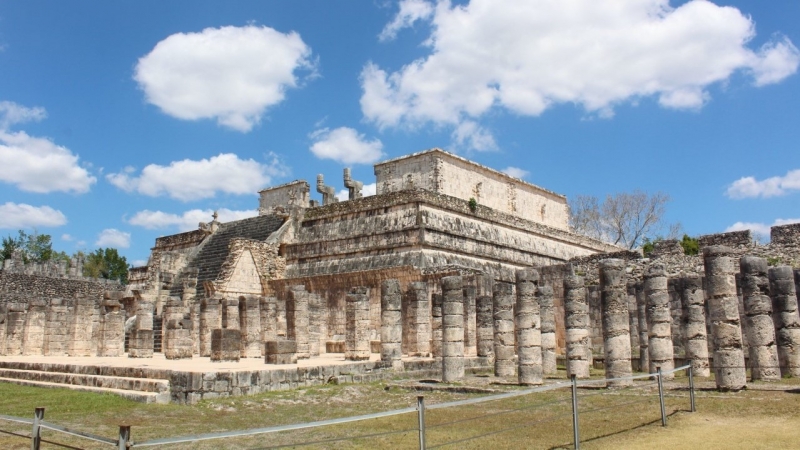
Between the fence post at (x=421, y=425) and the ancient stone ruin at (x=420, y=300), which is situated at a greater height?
the ancient stone ruin at (x=420, y=300)

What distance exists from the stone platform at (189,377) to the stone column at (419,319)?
4.03ft

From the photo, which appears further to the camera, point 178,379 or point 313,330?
point 313,330

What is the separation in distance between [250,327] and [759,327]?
12.3 metres

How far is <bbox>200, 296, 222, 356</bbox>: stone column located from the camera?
758 inches

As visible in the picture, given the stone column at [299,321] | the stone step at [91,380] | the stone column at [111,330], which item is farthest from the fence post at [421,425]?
the stone column at [111,330]

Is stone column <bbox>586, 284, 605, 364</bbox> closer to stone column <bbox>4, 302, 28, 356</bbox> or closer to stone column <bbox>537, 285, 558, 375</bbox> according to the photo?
stone column <bbox>537, 285, 558, 375</bbox>

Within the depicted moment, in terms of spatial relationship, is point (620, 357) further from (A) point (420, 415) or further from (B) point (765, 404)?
(A) point (420, 415)

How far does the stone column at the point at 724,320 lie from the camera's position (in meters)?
10.3

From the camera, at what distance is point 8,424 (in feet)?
26.4

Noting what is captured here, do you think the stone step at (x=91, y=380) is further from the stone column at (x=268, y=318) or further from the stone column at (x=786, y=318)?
the stone column at (x=786, y=318)

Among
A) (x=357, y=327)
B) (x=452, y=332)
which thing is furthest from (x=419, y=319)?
(x=452, y=332)

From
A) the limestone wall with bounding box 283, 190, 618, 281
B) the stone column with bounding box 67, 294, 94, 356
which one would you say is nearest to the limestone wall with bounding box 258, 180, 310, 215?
the limestone wall with bounding box 283, 190, 618, 281

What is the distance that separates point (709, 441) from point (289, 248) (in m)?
20.3

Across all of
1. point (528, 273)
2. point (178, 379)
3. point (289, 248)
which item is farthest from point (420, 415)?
point (289, 248)
